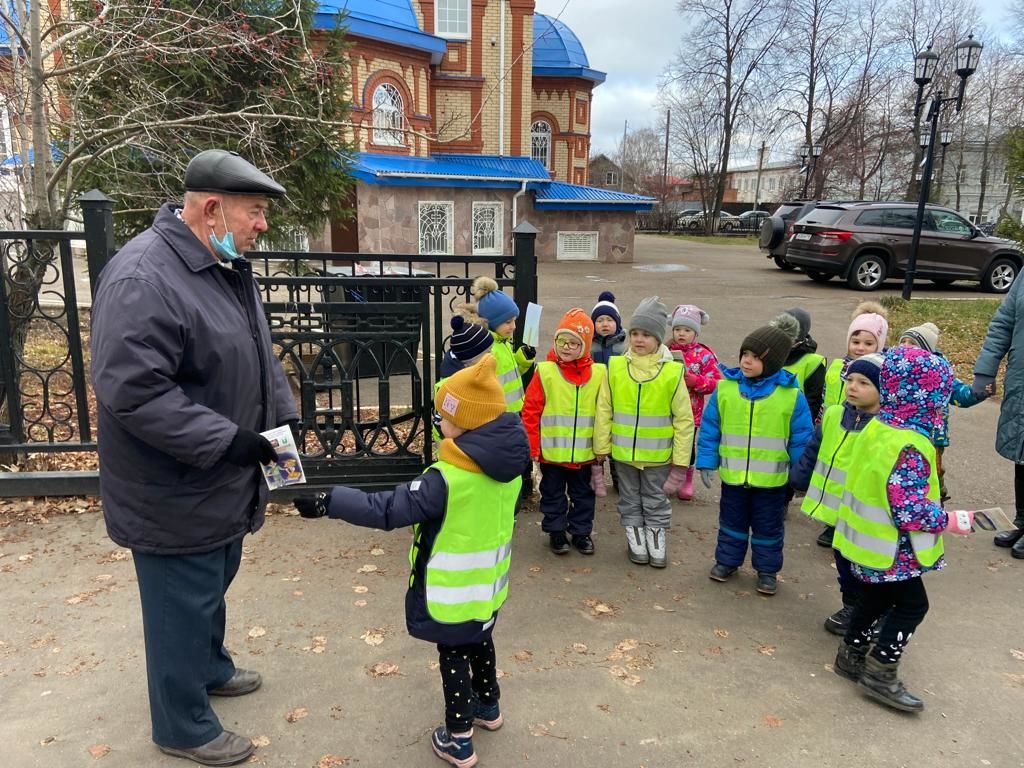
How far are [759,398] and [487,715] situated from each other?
6.88 feet

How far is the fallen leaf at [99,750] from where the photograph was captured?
8.32 ft

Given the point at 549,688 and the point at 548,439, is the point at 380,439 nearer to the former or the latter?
the point at 548,439

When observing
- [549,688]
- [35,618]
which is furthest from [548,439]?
[35,618]

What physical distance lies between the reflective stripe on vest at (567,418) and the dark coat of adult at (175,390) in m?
1.91

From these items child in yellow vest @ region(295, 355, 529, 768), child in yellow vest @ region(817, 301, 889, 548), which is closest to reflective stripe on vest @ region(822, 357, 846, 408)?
child in yellow vest @ region(817, 301, 889, 548)

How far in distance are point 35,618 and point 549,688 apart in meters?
2.48

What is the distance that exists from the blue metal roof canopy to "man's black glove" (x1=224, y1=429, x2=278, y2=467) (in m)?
18.1

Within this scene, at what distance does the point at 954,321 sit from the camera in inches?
433

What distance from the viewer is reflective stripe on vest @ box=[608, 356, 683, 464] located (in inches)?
159

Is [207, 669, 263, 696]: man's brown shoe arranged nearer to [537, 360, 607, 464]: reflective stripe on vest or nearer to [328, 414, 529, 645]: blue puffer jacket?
[328, 414, 529, 645]: blue puffer jacket

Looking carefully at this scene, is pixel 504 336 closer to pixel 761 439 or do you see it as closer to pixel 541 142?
pixel 761 439

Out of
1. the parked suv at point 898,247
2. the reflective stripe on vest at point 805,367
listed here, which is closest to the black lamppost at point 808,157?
the parked suv at point 898,247

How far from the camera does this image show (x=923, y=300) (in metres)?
13.5

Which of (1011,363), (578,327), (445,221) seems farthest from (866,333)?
(445,221)
